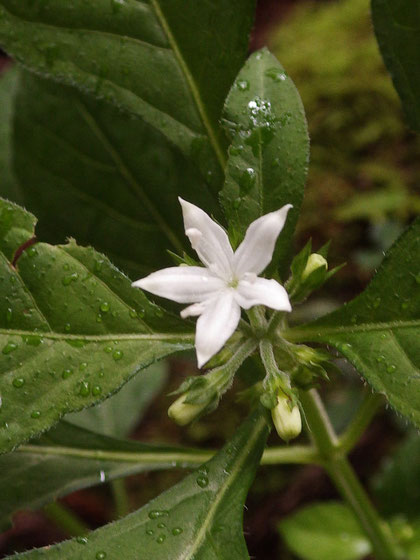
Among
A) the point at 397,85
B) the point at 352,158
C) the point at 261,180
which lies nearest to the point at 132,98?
the point at 261,180

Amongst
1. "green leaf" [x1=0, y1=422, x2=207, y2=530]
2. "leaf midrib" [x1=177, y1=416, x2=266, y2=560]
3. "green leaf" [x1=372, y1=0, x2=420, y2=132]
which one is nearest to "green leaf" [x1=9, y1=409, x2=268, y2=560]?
"leaf midrib" [x1=177, y1=416, x2=266, y2=560]

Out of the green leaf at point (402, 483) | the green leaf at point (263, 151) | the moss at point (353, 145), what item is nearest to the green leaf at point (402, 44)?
the green leaf at point (263, 151)

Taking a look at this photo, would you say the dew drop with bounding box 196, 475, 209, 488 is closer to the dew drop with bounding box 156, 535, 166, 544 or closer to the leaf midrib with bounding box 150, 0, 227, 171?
the dew drop with bounding box 156, 535, 166, 544

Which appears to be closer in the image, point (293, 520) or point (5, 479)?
point (5, 479)

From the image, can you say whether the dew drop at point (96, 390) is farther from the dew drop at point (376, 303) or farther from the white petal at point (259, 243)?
the dew drop at point (376, 303)

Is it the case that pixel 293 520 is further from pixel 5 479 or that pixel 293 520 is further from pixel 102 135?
pixel 102 135

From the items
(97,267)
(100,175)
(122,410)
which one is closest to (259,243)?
(97,267)
